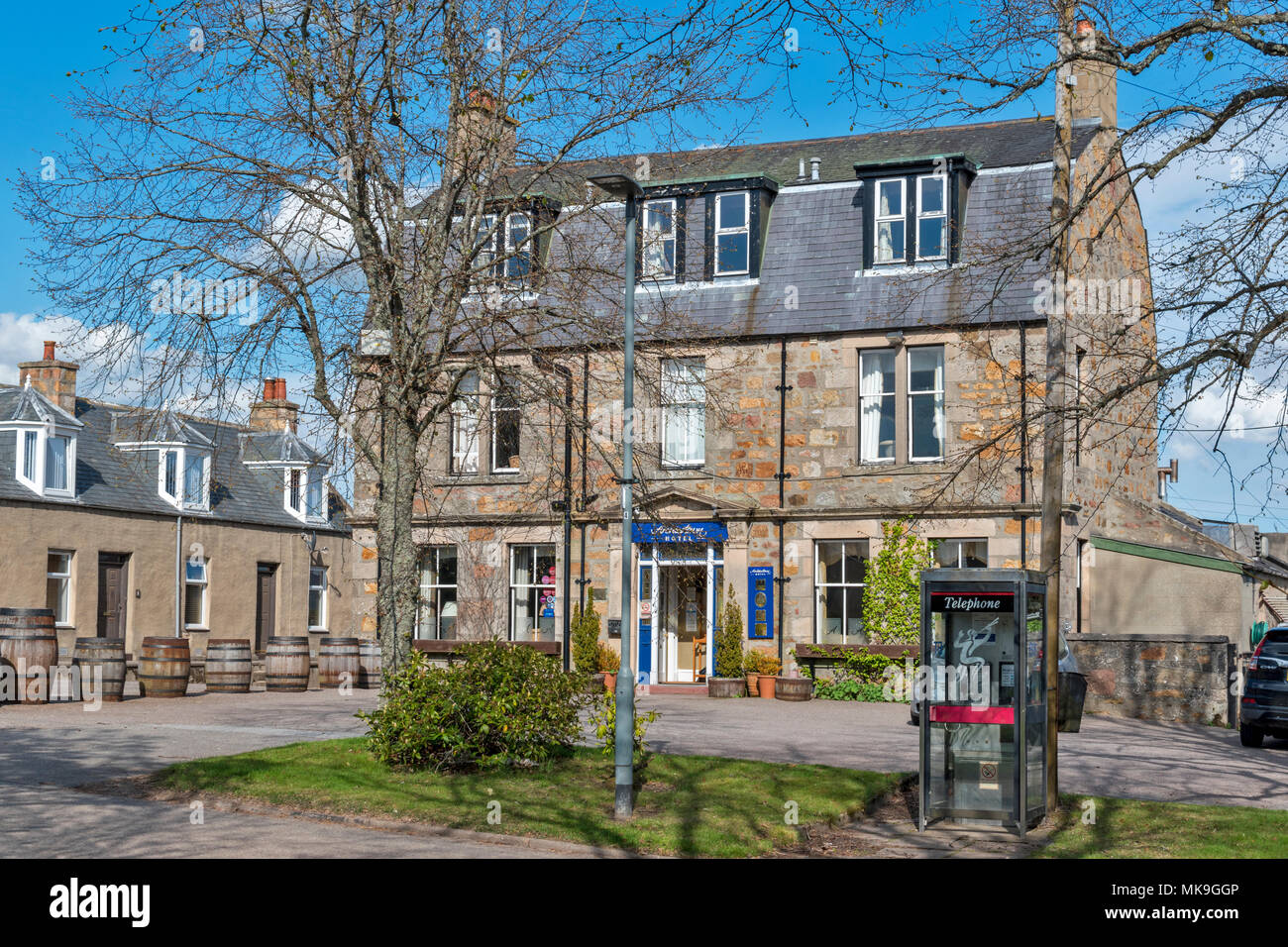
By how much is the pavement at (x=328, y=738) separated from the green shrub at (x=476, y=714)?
5.98ft

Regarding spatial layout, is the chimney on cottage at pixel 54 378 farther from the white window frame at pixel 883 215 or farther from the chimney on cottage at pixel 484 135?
the chimney on cottage at pixel 484 135

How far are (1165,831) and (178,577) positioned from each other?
103 feet

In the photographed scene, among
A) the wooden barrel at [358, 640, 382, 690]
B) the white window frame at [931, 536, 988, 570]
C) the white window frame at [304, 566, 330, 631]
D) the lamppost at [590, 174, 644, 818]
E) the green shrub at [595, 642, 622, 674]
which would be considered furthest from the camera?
the white window frame at [304, 566, 330, 631]

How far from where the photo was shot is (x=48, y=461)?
34156 millimetres

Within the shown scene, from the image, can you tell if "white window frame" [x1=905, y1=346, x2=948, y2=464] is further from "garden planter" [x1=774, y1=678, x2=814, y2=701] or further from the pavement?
the pavement

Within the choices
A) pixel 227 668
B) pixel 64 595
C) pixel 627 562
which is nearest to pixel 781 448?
pixel 227 668

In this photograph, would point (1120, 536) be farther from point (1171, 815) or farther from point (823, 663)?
point (1171, 815)

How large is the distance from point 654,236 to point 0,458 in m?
21.6

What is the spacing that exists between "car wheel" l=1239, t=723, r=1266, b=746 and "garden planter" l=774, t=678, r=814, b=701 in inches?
318

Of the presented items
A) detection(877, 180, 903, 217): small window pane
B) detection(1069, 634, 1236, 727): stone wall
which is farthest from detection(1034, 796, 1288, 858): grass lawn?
detection(877, 180, 903, 217): small window pane

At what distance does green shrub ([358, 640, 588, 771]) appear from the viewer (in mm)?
13305

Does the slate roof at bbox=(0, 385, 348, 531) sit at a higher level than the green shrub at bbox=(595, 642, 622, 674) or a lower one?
higher

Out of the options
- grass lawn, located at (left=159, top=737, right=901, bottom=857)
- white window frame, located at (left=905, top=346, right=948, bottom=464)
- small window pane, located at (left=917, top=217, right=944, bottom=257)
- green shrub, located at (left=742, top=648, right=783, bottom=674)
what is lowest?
grass lawn, located at (left=159, top=737, right=901, bottom=857)

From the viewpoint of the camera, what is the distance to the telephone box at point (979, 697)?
39.4 feet
